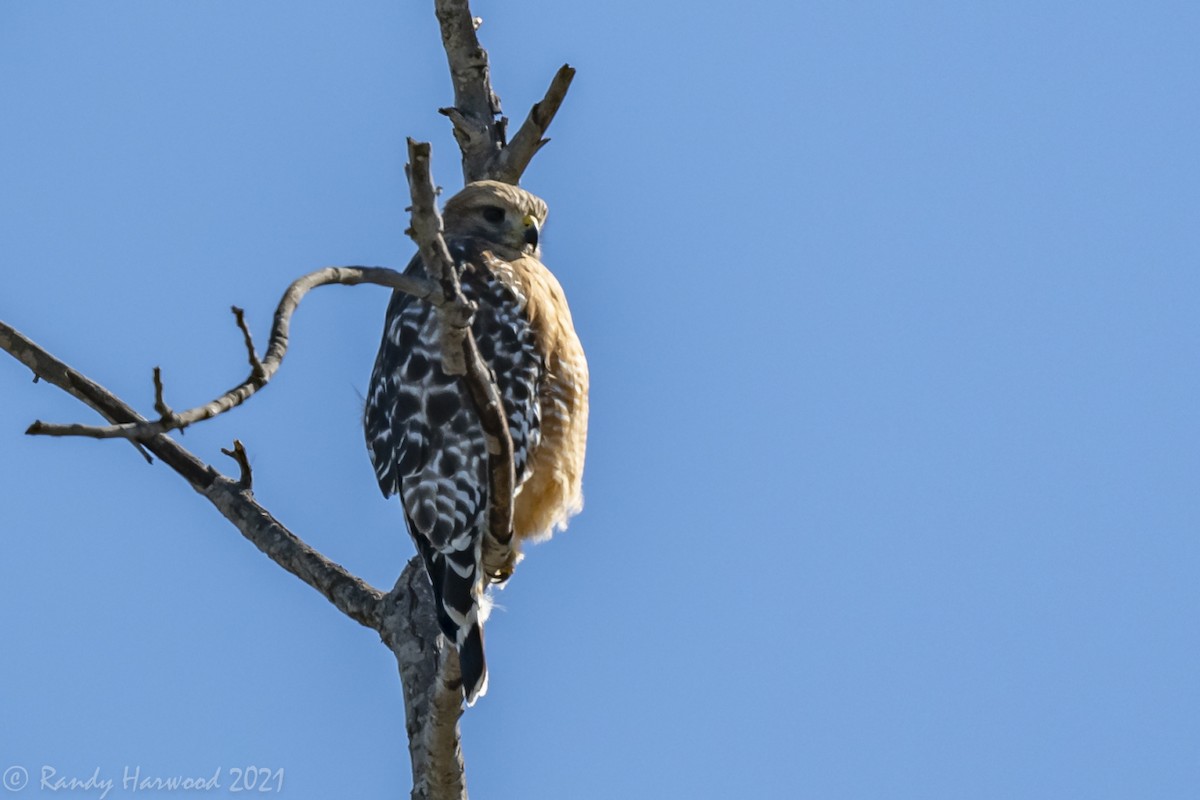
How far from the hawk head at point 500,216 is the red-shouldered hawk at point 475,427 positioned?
137 mm

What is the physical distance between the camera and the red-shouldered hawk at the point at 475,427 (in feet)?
19.6

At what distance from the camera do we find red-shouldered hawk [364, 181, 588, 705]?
5.98 metres

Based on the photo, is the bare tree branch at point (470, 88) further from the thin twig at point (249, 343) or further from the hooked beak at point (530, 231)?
the thin twig at point (249, 343)

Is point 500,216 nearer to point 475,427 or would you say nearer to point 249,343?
point 475,427

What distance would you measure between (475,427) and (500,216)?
1.47 meters

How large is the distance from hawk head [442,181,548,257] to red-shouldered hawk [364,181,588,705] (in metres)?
0.14

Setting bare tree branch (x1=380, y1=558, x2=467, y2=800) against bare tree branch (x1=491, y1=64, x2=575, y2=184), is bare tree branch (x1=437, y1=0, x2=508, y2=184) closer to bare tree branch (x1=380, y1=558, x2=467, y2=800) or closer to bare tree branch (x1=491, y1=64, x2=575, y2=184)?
bare tree branch (x1=491, y1=64, x2=575, y2=184)

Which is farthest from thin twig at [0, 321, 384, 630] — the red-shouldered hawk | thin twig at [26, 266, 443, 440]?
thin twig at [26, 266, 443, 440]

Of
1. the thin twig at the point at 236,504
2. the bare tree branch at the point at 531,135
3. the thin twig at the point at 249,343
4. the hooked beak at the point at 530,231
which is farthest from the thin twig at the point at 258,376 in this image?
the bare tree branch at the point at 531,135

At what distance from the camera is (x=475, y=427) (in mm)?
6164

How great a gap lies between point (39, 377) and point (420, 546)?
164cm

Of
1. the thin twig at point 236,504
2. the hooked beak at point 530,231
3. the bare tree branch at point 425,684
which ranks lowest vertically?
the bare tree branch at point 425,684

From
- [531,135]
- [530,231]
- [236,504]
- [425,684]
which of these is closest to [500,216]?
[530,231]

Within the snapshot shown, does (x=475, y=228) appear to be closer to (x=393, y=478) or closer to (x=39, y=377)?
(x=393, y=478)
